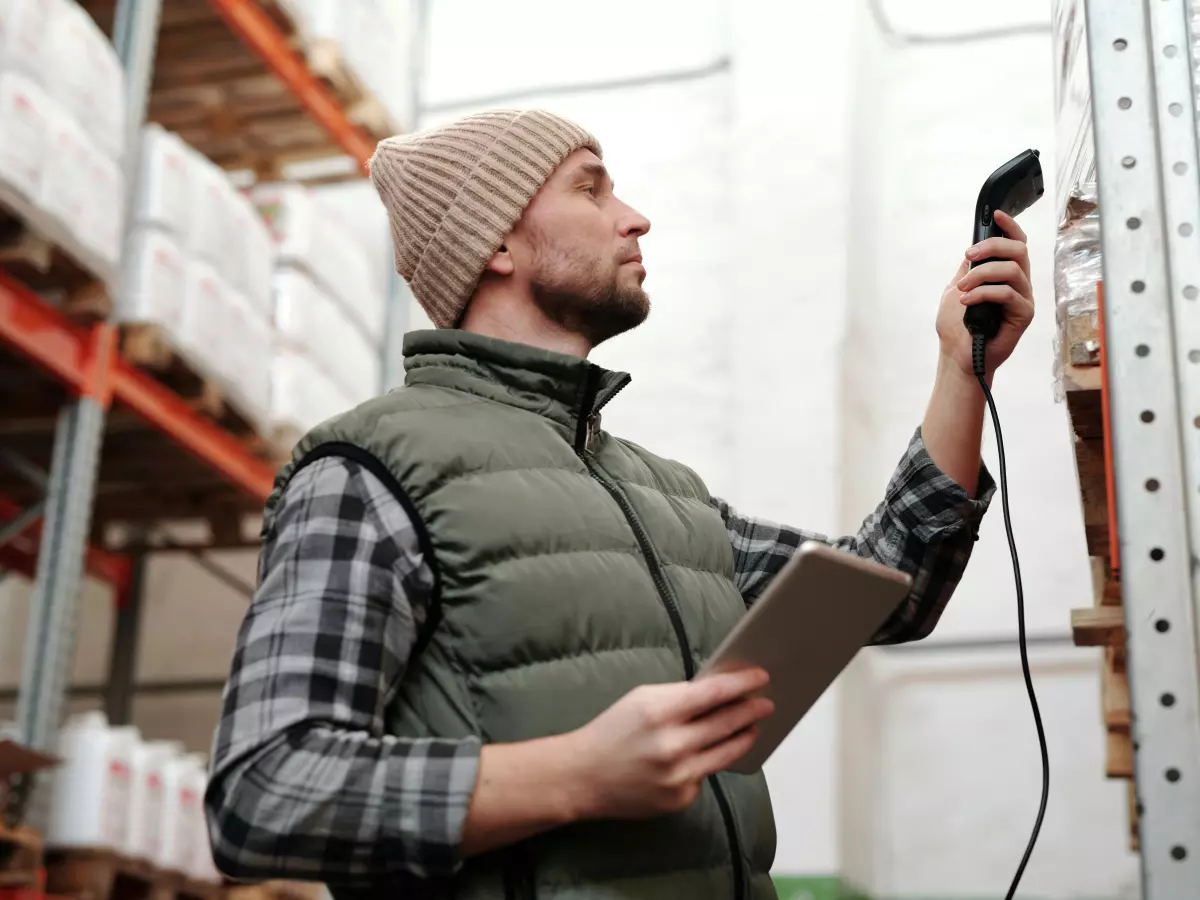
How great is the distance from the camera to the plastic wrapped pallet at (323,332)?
23.6 ft

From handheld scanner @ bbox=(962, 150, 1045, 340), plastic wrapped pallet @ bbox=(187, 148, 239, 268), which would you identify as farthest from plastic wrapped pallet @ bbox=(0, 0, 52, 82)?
handheld scanner @ bbox=(962, 150, 1045, 340)

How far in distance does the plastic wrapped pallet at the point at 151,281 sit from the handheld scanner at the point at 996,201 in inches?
174

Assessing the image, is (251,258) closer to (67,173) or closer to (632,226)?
(67,173)

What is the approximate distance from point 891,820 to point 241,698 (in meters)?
6.24

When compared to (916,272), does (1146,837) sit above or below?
below

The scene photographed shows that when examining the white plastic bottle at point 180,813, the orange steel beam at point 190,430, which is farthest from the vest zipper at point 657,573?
the white plastic bottle at point 180,813

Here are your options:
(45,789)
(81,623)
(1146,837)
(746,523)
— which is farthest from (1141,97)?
(81,623)

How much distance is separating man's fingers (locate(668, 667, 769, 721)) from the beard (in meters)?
0.84

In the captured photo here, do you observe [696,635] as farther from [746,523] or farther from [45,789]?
[45,789]

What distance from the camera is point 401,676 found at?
1.91 metres

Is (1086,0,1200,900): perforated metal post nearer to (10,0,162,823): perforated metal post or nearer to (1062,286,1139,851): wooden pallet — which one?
(1062,286,1139,851): wooden pallet

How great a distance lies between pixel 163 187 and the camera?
623 cm

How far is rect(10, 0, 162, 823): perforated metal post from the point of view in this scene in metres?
5.54

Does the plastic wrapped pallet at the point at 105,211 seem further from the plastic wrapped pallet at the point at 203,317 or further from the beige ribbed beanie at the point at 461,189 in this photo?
the beige ribbed beanie at the point at 461,189
